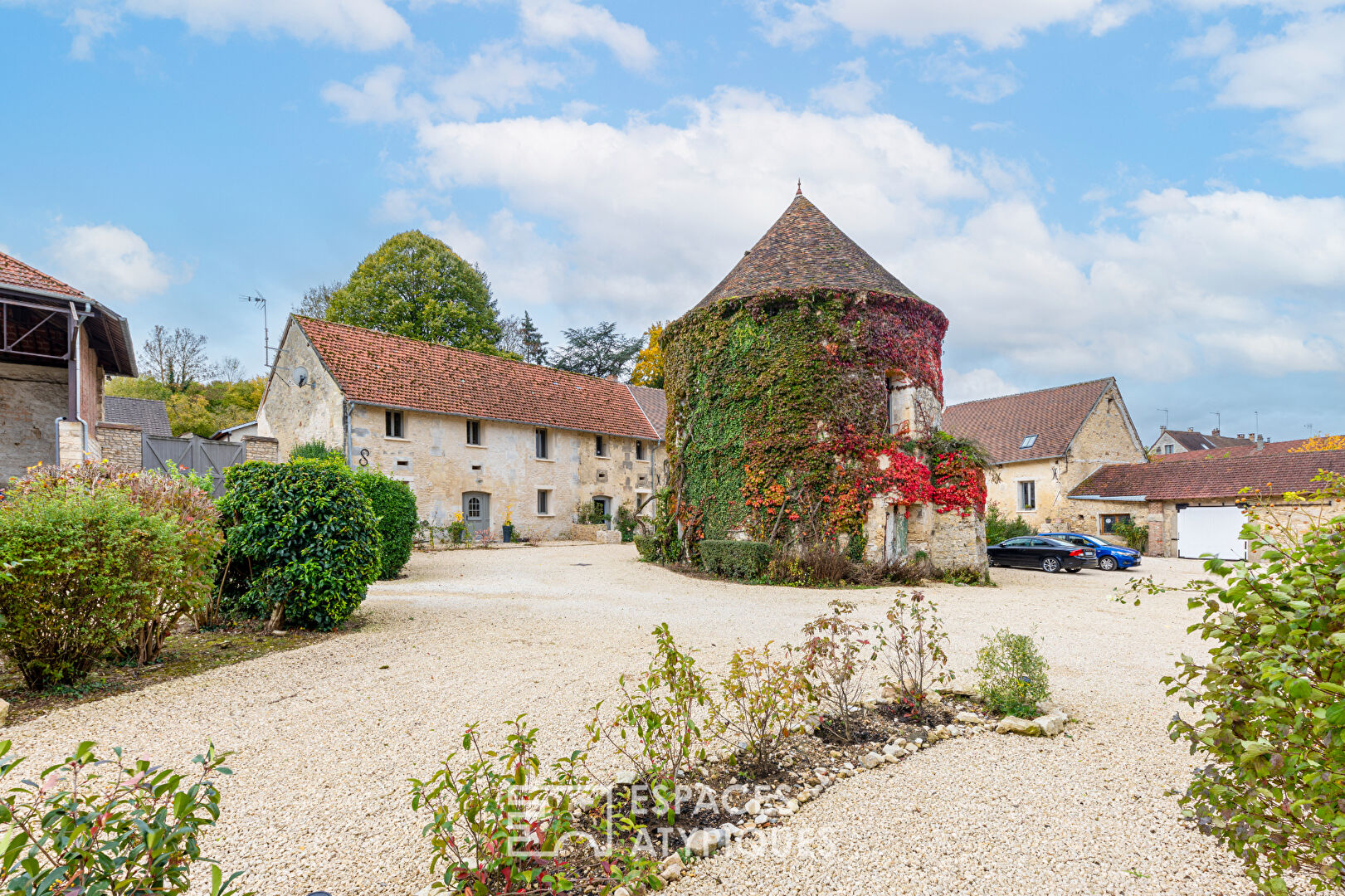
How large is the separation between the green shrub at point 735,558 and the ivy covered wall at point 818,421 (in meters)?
0.72

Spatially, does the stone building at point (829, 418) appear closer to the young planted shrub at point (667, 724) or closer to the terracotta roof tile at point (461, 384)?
the terracotta roof tile at point (461, 384)

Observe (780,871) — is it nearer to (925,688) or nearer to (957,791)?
(957,791)

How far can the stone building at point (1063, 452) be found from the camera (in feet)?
88.2

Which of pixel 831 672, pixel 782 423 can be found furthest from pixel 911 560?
pixel 831 672

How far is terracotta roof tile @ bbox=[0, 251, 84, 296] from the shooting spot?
38.2 ft

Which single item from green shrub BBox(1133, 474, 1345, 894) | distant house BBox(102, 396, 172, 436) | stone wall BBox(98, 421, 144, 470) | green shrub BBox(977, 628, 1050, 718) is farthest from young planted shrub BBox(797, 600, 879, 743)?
distant house BBox(102, 396, 172, 436)

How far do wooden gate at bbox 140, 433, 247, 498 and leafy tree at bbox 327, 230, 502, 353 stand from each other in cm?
1382

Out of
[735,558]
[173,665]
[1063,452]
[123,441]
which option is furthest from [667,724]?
[1063,452]

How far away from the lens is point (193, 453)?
19.4 meters

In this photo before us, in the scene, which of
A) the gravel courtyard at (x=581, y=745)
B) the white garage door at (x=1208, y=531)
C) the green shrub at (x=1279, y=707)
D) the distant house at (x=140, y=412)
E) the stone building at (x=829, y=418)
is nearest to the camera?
the green shrub at (x=1279, y=707)

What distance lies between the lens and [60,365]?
15984 mm

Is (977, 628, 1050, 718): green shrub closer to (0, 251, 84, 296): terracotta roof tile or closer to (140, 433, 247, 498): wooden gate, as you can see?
(0, 251, 84, 296): terracotta roof tile

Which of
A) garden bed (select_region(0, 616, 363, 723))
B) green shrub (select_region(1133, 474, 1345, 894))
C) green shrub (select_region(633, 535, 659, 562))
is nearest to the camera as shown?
green shrub (select_region(1133, 474, 1345, 894))

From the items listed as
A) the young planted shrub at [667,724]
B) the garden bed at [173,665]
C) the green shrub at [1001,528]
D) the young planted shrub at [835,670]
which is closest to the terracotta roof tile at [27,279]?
the garden bed at [173,665]
